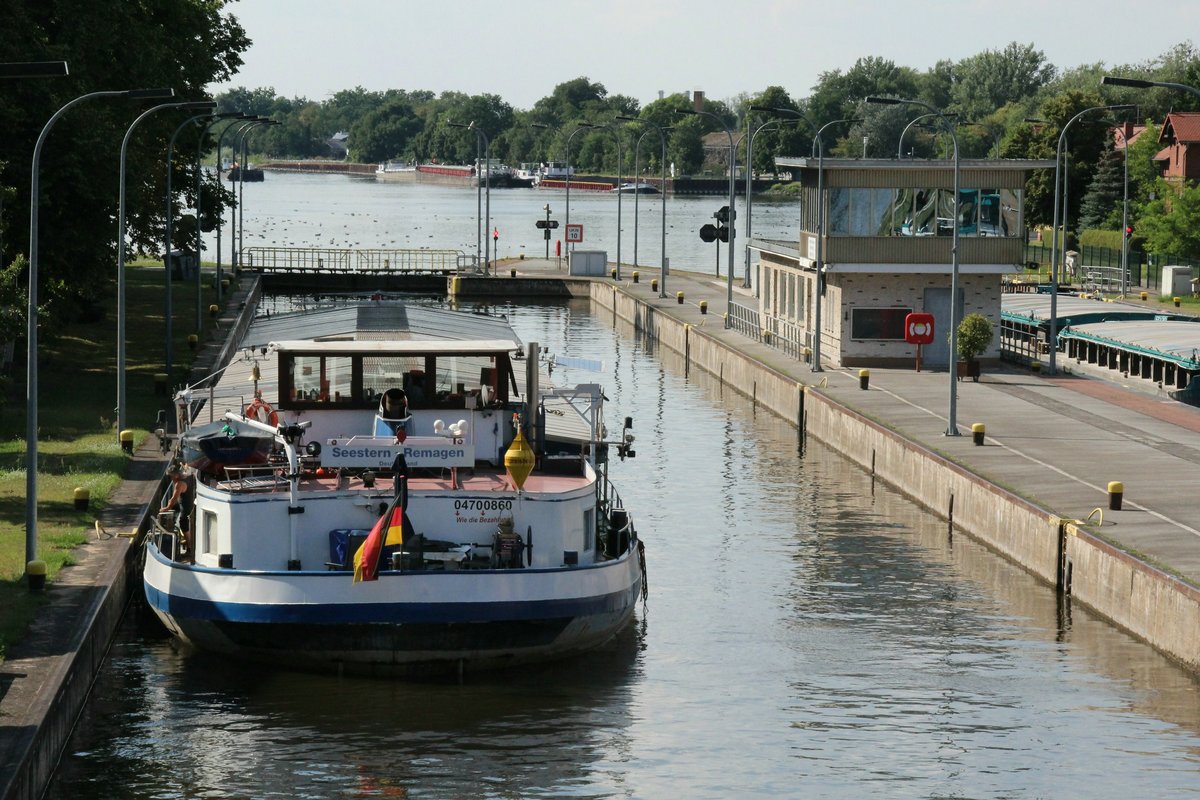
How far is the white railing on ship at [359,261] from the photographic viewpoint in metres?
107

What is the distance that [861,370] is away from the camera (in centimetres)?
5609

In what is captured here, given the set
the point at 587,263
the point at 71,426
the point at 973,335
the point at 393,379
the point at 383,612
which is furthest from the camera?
the point at 587,263

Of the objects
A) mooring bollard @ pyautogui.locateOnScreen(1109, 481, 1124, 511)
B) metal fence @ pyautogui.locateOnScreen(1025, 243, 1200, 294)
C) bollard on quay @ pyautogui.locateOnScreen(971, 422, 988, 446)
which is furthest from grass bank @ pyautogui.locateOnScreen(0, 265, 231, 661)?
metal fence @ pyautogui.locateOnScreen(1025, 243, 1200, 294)

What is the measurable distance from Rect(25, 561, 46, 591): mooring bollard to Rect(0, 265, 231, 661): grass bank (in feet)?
0.65

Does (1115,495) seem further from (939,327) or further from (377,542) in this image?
(939,327)

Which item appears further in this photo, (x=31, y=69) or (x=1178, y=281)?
(x=1178, y=281)

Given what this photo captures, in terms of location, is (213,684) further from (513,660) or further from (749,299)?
(749,299)

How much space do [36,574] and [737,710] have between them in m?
11.2

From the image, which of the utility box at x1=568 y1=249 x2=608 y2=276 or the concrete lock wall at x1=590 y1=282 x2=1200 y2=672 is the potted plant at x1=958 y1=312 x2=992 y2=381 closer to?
the concrete lock wall at x1=590 y1=282 x2=1200 y2=672

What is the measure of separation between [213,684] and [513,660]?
4.72 m

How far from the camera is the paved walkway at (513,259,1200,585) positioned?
3500 cm

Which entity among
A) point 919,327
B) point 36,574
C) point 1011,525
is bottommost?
point 1011,525

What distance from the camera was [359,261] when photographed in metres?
119

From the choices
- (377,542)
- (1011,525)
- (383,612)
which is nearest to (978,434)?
(1011,525)
